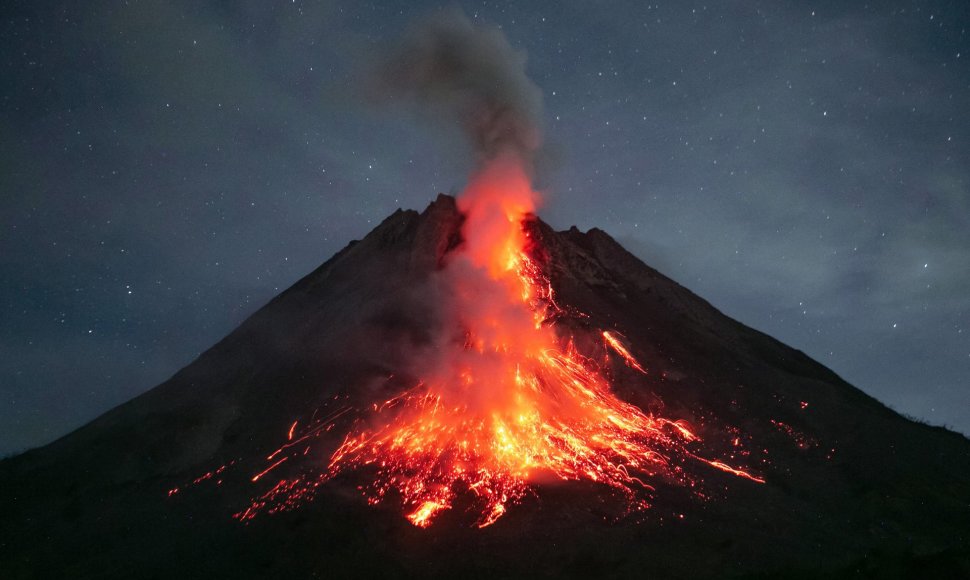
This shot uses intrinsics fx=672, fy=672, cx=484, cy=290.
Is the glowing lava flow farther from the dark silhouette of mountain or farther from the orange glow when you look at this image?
the dark silhouette of mountain

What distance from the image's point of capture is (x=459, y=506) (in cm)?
2627

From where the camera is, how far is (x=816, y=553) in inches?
933

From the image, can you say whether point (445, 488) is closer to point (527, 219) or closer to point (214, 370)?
point (214, 370)

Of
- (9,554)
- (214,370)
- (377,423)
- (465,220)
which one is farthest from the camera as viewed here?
(465,220)

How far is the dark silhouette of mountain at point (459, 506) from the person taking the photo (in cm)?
2320

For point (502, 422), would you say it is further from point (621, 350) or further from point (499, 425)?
point (621, 350)

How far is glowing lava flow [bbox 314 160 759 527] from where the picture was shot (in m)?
28.1

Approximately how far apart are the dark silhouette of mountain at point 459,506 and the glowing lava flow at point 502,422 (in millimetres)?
1378

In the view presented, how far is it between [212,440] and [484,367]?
14.6 m

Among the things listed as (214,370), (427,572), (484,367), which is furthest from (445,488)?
(214,370)

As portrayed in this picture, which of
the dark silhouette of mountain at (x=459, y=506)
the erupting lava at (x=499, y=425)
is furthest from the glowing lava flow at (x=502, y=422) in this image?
the dark silhouette of mountain at (x=459, y=506)

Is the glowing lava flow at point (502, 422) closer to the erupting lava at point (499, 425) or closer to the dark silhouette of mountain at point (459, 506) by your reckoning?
the erupting lava at point (499, 425)

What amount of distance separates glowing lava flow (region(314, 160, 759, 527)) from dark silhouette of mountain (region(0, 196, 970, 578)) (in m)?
1.38

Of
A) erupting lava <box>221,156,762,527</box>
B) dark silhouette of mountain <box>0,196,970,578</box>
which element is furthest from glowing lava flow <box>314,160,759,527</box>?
dark silhouette of mountain <box>0,196,970,578</box>
